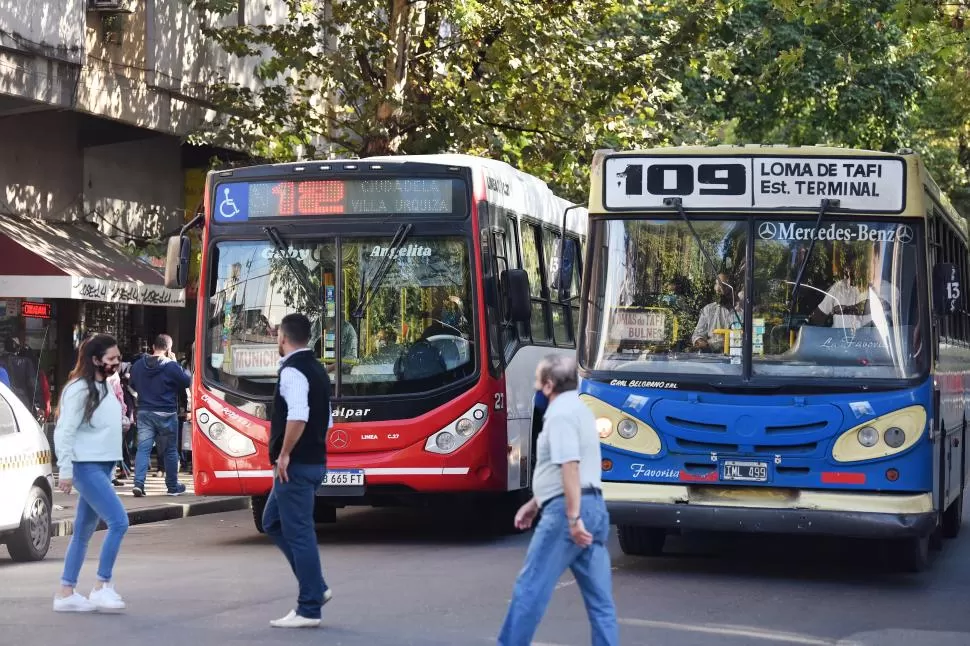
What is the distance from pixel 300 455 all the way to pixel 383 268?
4.73 meters

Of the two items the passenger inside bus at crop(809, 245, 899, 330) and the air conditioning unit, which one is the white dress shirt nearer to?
the passenger inside bus at crop(809, 245, 899, 330)

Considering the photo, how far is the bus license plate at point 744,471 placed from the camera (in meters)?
11.2

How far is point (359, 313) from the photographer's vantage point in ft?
45.0

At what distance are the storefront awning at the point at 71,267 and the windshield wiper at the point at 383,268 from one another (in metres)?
7.88

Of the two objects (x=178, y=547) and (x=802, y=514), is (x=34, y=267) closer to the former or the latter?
(x=178, y=547)

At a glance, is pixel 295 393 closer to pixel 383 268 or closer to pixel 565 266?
pixel 565 266

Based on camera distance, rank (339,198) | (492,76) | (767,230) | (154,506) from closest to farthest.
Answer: (767,230), (339,198), (154,506), (492,76)

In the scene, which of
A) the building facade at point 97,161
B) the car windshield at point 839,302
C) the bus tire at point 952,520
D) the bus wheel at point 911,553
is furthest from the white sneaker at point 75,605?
the building facade at point 97,161

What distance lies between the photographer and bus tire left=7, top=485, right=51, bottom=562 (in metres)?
12.8

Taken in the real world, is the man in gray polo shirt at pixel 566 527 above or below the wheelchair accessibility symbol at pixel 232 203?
below

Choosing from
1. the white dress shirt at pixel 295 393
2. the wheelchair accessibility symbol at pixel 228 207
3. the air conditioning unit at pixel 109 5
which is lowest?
the white dress shirt at pixel 295 393

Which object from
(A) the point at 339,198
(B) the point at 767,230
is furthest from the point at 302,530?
(A) the point at 339,198

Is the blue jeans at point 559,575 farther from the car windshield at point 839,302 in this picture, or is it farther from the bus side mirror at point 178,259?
the bus side mirror at point 178,259

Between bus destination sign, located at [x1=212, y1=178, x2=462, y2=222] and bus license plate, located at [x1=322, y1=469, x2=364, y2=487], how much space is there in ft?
6.92
